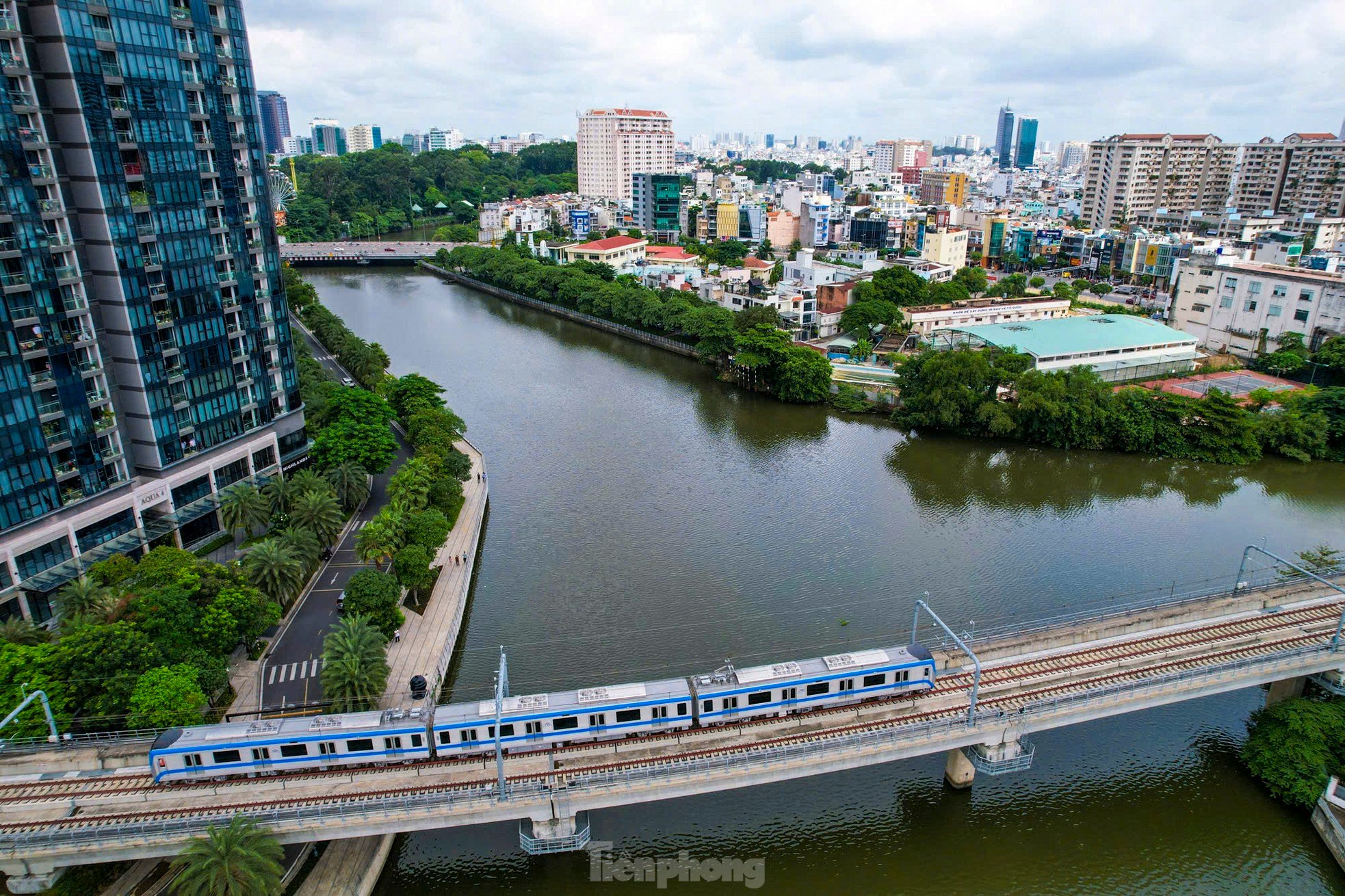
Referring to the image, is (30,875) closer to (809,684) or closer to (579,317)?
(809,684)

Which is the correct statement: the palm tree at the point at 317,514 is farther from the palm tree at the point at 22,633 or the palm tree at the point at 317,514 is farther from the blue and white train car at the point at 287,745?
the blue and white train car at the point at 287,745

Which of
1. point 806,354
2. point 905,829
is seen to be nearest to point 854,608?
point 905,829

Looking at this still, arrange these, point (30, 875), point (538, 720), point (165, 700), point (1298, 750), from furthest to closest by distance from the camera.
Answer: point (1298, 750) → point (165, 700) → point (538, 720) → point (30, 875)

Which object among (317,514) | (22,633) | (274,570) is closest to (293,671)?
(274,570)

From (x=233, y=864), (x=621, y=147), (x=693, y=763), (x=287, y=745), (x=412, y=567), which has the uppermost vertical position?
(x=621, y=147)

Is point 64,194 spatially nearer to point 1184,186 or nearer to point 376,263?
point 376,263

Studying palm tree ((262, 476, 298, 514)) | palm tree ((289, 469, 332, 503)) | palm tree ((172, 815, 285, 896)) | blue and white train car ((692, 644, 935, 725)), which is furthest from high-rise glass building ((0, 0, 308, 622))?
blue and white train car ((692, 644, 935, 725))
